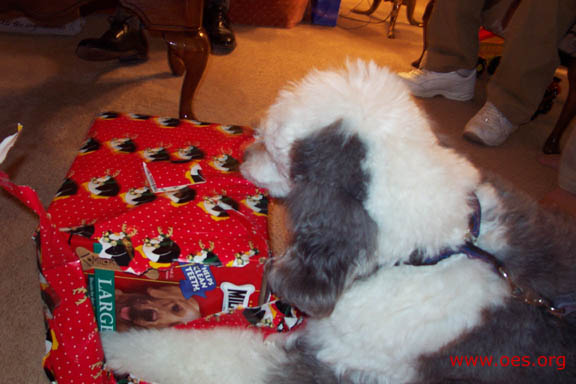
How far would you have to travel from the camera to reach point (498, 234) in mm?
816

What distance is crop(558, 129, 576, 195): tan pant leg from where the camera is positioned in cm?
176

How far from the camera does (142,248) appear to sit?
0.99 metres

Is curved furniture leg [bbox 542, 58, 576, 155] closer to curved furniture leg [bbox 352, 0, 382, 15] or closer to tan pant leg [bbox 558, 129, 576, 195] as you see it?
tan pant leg [bbox 558, 129, 576, 195]

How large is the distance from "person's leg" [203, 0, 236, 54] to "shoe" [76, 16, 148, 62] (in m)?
0.47

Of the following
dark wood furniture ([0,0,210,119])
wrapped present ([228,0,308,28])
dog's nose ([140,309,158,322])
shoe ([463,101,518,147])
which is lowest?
dog's nose ([140,309,158,322])

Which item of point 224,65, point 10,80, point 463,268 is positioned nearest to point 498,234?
point 463,268

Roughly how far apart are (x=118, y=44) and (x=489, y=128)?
2.22m

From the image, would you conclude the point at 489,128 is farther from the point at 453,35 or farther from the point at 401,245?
the point at 401,245

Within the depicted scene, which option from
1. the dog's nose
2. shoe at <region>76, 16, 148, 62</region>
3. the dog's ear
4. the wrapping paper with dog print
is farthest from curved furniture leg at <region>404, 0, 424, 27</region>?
the dog's nose

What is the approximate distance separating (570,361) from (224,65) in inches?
97.5

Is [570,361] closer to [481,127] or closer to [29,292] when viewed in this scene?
[29,292]

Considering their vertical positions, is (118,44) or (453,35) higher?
(453,35)

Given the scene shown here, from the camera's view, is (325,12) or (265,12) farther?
(325,12)

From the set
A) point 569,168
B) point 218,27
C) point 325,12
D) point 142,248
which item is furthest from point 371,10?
point 142,248
